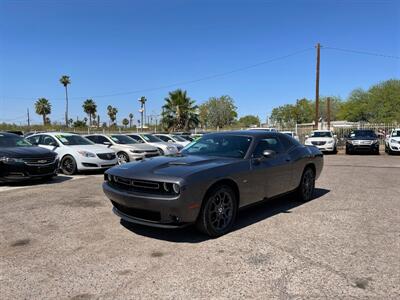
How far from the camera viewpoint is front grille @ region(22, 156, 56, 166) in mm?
9656

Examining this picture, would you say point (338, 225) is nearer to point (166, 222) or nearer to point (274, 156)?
point (274, 156)

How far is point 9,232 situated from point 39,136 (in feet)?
28.1

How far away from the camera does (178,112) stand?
4919 centimetres

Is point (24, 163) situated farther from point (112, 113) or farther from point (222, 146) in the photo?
point (112, 113)

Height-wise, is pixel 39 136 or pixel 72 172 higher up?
pixel 39 136

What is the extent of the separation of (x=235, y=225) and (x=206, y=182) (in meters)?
1.20

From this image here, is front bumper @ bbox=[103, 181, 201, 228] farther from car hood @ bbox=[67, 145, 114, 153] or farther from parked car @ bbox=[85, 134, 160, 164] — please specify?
parked car @ bbox=[85, 134, 160, 164]

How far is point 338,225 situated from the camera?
223 inches

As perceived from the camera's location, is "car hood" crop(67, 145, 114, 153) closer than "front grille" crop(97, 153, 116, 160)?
Yes

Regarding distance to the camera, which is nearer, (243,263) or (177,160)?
(243,263)

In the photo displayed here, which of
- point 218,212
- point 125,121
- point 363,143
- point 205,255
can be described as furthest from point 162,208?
→ point 125,121

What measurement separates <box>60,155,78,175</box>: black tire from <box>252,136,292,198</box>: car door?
7573 mm

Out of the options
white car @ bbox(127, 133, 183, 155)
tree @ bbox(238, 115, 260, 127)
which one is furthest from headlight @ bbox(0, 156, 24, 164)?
tree @ bbox(238, 115, 260, 127)

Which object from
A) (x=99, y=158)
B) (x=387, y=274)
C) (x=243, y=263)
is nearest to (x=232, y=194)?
(x=243, y=263)
